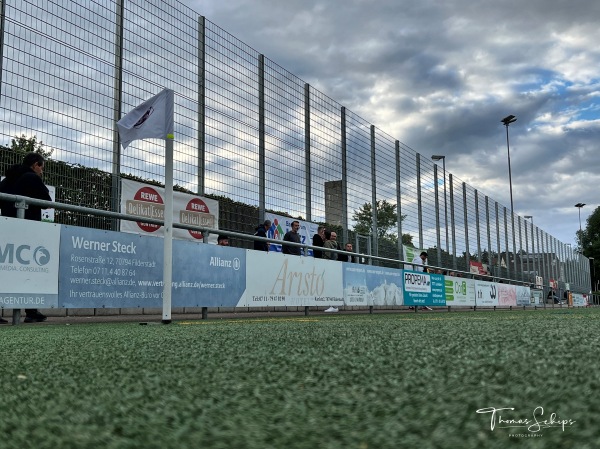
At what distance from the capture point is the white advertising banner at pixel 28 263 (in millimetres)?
4648

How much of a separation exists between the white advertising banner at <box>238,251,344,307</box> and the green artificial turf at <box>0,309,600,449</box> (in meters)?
5.48

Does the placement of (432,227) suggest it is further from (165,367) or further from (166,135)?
(165,367)

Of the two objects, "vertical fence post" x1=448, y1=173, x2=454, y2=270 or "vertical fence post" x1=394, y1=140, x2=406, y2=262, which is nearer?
"vertical fence post" x1=394, y1=140, x2=406, y2=262

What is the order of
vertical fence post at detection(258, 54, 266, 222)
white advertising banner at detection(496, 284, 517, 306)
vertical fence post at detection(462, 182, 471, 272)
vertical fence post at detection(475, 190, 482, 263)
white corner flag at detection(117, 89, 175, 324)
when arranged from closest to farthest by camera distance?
white corner flag at detection(117, 89, 175, 324) < vertical fence post at detection(258, 54, 266, 222) < white advertising banner at detection(496, 284, 517, 306) < vertical fence post at detection(462, 182, 471, 272) < vertical fence post at detection(475, 190, 482, 263)

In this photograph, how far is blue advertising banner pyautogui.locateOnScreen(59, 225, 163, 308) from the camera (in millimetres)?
5145

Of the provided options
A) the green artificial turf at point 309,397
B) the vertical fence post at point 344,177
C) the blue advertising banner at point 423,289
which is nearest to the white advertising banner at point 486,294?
the blue advertising banner at point 423,289

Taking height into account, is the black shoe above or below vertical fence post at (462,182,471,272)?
below

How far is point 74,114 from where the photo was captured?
719cm

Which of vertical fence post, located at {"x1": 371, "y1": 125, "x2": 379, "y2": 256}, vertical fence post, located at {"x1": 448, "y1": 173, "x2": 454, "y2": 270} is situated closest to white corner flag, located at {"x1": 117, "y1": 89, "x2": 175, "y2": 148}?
vertical fence post, located at {"x1": 371, "y1": 125, "x2": 379, "y2": 256}

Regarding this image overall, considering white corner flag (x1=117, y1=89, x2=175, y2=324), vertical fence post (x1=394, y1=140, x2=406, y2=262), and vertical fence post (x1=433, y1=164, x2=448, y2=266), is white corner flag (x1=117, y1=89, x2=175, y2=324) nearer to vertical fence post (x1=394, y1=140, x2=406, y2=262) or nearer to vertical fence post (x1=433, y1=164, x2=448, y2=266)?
vertical fence post (x1=394, y1=140, x2=406, y2=262)

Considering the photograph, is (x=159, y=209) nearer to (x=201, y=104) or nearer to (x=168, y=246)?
(x=201, y=104)

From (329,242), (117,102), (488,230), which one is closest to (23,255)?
(117,102)

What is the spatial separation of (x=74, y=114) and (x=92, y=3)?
172cm

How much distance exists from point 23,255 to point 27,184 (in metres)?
1.25
